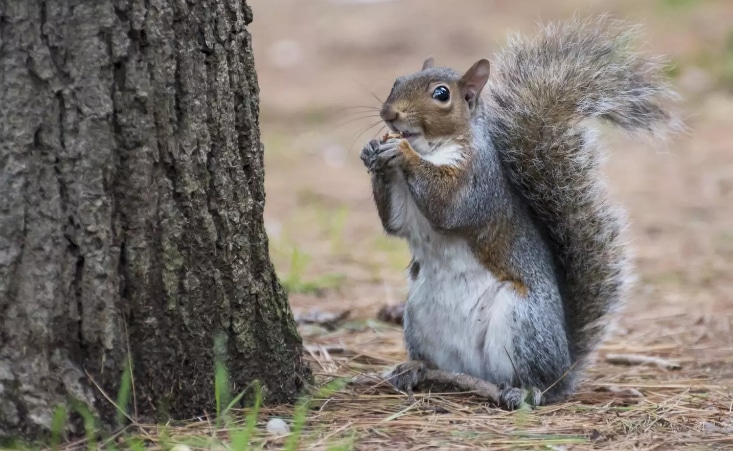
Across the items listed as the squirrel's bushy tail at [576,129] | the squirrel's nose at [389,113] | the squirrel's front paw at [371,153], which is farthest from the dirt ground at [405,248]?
the squirrel's nose at [389,113]

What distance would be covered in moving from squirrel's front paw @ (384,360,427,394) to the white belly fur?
77 millimetres

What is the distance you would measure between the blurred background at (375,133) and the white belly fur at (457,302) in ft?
1.14

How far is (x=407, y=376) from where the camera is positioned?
92.5 inches

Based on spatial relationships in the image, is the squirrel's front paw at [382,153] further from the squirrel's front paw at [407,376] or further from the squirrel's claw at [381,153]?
the squirrel's front paw at [407,376]

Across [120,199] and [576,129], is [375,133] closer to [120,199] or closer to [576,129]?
[576,129]

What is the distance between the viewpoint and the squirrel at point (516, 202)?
2305 millimetres

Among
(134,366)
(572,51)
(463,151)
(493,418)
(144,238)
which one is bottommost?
(493,418)

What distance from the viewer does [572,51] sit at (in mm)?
2545

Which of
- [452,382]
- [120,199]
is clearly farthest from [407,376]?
[120,199]

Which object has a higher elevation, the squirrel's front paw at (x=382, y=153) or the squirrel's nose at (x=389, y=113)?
the squirrel's nose at (x=389, y=113)

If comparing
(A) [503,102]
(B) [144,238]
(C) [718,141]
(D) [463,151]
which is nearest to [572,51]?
(A) [503,102]

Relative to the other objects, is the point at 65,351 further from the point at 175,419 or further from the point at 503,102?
the point at 503,102

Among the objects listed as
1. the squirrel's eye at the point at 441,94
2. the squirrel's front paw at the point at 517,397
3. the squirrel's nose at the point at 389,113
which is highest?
the squirrel's eye at the point at 441,94

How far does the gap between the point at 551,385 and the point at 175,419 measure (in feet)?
2.97
